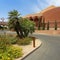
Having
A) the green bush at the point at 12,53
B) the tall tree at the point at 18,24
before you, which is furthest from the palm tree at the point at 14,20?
the green bush at the point at 12,53

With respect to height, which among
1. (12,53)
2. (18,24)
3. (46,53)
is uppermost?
(18,24)

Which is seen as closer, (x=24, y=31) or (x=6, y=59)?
(x=6, y=59)

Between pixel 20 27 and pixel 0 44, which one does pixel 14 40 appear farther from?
pixel 0 44

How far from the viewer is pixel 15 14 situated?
33.4 metres

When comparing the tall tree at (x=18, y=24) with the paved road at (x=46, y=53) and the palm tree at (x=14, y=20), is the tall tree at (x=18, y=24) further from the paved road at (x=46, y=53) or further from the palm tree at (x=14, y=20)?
the paved road at (x=46, y=53)

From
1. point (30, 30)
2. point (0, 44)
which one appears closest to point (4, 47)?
point (0, 44)

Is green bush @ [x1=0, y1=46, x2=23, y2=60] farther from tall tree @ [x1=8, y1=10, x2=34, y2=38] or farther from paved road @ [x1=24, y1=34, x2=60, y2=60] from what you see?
tall tree @ [x1=8, y1=10, x2=34, y2=38]

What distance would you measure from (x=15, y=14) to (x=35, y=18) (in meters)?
40.5

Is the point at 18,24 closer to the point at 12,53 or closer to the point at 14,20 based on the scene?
the point at 14,20

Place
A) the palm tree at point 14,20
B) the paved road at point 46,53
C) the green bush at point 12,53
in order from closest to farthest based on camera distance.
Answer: the green bush at point 12,53 < the paved road at point 46,53 < the palm tree at point 14,20

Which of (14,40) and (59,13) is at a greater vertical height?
(59,13)

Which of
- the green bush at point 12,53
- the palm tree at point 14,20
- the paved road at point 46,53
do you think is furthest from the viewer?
the palm tree at point 14,20

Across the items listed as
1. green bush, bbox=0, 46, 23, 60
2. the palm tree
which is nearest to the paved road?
green bush, bbox=0, 46, 23, 60

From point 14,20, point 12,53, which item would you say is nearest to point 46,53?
point 12,53
